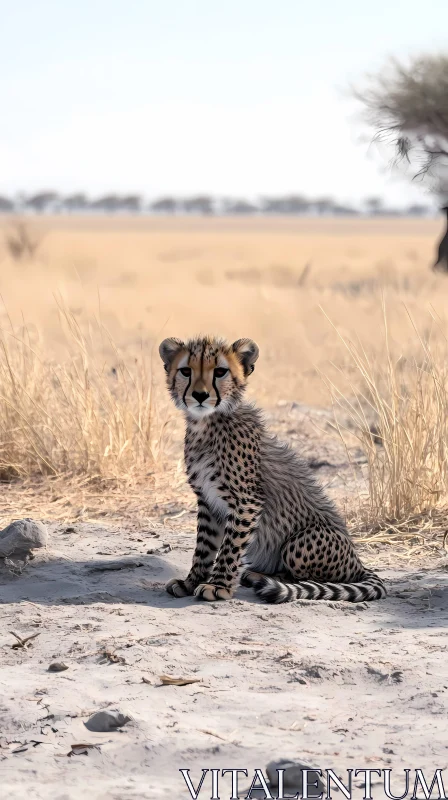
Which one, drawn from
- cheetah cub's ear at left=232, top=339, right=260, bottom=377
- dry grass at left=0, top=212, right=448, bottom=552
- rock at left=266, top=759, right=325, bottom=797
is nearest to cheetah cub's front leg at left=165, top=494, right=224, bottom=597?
cheetah cub's ear at left=232, top=339, right=260, bottom=377

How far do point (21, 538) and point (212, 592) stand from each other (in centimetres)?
88

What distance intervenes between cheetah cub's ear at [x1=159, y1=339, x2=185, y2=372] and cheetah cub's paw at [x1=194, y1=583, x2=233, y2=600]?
2.60 ft

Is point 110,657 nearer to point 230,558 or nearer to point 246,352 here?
point 230,558

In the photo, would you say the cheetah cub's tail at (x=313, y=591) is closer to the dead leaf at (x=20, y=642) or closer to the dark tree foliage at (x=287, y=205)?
the dead leaf at (x=20, y=642)

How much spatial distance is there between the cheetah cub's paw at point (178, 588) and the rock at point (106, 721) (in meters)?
1.21

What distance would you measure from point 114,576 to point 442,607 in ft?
4.07

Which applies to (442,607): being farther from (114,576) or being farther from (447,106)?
(447,106)

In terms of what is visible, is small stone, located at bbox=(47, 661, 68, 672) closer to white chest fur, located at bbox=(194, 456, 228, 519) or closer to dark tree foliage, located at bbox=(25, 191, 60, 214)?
white chest fur, located at bbox=(194, 456, 228, 519)

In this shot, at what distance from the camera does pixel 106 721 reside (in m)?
2.80

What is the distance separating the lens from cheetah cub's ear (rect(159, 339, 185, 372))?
3.88 metres

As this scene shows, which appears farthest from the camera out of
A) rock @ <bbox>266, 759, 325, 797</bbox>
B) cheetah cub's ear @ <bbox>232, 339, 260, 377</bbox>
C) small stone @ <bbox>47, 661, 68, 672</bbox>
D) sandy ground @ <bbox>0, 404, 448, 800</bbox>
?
cheetah cub's ear @ <bbox>232, 339, 260, 377</bbox>

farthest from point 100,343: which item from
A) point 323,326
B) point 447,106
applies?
point 447,106

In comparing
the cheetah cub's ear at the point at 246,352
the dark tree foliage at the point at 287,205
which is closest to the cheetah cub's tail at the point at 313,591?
the cheetah cub's ear at the point at 246,352

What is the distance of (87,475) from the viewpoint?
5723 mm
